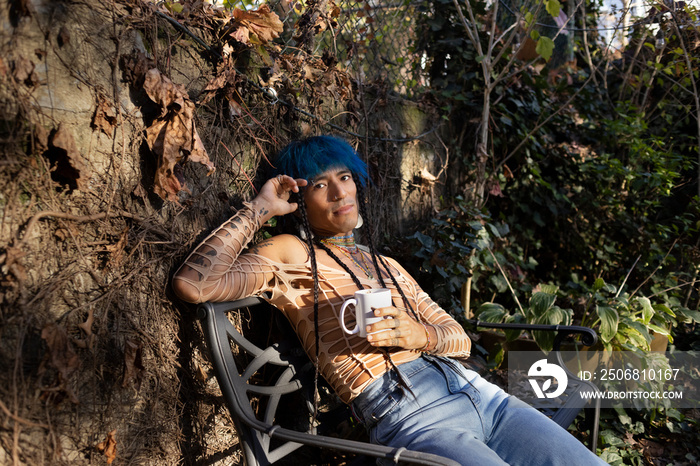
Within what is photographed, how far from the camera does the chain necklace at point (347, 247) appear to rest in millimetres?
1999

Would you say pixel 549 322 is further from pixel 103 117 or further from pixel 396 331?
pixel 103 117

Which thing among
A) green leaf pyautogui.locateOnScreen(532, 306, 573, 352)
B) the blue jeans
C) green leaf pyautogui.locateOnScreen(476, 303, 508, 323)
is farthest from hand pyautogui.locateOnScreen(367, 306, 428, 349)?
green leaf pyautogui.locateOnScreen(476, 303, 508, 323)

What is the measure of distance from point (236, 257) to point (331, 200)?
0.46m

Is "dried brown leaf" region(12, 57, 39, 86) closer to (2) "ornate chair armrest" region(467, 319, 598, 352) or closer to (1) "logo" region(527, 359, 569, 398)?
(2) "ornate chair armrest" region(467, 319, 598, 352)

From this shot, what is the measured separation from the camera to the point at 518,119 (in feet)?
12.1

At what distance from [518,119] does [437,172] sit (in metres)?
0.80

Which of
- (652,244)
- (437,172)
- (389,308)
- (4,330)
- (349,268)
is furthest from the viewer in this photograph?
(652,244)

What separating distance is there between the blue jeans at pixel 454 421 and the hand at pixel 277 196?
2.39ft

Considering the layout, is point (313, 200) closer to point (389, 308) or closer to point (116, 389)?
point (389, 308)

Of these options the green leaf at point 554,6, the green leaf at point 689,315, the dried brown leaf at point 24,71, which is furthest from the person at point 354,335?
the green leaf at point 689,315

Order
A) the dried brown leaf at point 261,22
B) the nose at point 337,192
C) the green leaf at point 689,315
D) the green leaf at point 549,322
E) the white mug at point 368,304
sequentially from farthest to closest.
A: the green leaf at point 689,315
the green leaf at point 549,322
the nose at point 337,192
the dried brown leaf at point 261,22
the white mug at point 368,304

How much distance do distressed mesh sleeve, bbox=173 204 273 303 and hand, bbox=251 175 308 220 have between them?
6 centimetres

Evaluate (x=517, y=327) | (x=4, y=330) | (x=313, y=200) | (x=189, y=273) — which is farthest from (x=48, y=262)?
(x=517, y=327)

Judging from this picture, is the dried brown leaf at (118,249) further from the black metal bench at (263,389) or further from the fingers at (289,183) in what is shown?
the fingers at (289,183)
